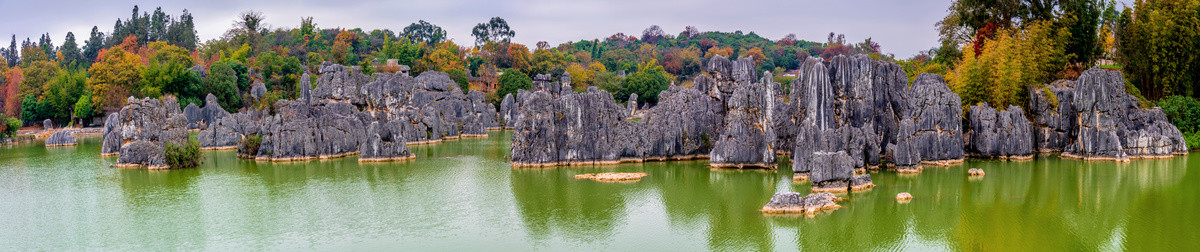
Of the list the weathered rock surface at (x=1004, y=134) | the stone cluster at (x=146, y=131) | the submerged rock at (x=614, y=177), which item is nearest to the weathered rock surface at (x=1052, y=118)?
the weathered rock surface at (x=1004, y=134)

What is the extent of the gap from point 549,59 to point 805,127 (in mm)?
53325

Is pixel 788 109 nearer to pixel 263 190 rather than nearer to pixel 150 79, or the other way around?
pixel 263 190

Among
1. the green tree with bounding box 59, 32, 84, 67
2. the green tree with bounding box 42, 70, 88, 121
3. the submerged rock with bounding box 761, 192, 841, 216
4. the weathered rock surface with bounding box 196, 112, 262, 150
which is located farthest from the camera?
the green tree with bounding box 59, 32, 84, 67

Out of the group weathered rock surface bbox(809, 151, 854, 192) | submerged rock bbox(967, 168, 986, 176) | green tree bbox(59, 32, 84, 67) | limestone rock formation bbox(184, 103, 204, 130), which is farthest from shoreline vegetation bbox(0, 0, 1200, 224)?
green tree bbox(59, 32, 84, 67)

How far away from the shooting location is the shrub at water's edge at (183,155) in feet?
103

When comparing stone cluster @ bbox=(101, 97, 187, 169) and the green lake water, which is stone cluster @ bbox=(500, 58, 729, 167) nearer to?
the green lake water

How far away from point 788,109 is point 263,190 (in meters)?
18.6

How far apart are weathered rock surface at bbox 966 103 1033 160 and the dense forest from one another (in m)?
2.44

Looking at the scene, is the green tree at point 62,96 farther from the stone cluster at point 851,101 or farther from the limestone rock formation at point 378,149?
the stone cluster at point 851,101

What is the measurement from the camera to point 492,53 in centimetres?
8356

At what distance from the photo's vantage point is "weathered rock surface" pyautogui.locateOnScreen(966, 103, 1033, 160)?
30.7 metres

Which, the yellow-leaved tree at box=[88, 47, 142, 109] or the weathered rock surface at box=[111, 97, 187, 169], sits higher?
the yellow-leaved tree at box=[88, 47, 142, 109]

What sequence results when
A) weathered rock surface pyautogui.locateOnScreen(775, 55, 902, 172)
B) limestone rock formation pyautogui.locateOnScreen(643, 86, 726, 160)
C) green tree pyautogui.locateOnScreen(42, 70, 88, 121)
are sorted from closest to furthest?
weathered rock surface pyautogui.locateOnScreen(775, 55, 902, 172) < limestone rock formation pyautogui.locateOnScreen(643, 86, 726, 160) < green tree pyautogui.locateOnScreen(42, 70, 88, 121)

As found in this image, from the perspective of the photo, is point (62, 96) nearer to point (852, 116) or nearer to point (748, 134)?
point (748, 134)
